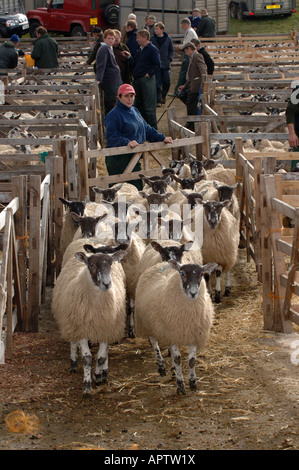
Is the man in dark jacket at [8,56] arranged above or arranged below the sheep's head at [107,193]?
above

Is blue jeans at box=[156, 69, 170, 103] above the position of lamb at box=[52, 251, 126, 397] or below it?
above

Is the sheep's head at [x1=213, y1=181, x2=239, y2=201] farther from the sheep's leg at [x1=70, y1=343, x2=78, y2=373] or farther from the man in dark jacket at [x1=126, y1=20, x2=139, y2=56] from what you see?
the man in dark jacket at [x1=126, y1=20, x2=139, y2=56]

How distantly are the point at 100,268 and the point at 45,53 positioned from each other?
1438 centimetres

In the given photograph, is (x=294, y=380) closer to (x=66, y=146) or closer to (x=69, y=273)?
(x=69, y=273)

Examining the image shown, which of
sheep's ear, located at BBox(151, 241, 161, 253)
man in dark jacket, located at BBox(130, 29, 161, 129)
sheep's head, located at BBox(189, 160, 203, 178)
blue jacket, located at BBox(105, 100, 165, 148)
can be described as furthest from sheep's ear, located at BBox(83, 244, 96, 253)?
man in dark jacket, located at BBox(130, 29, 161, 129)

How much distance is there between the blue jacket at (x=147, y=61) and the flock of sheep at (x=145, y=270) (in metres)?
5.18

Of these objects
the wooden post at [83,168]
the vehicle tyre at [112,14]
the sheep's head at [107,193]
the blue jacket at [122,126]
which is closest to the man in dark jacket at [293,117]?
the blue jacket at [122,126]

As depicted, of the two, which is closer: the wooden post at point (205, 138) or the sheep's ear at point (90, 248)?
the sheep's ear at point (90, 248)

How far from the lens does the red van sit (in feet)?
92.0

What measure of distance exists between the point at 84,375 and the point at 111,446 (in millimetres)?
1042

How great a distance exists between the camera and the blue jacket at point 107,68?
13348mm

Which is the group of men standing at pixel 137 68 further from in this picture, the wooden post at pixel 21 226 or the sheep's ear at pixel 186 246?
the sheep's ear at pixel 186 246

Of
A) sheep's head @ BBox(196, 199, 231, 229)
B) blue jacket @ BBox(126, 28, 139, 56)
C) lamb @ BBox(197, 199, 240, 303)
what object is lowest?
lamb @ BBox(197, 199, 240, 303)

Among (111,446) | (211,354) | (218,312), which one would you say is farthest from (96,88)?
(111,446)
